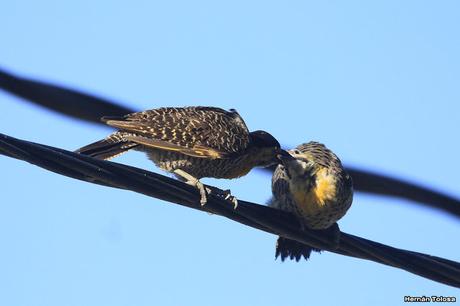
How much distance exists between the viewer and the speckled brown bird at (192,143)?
24.4ft

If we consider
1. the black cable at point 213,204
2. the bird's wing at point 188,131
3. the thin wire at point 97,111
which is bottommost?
the black cable at point 213,204

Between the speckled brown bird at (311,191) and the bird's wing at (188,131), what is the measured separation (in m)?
0.51

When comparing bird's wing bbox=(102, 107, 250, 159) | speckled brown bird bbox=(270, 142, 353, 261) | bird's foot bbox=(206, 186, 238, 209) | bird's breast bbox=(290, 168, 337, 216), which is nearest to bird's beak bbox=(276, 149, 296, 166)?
speckled brown bird bbox=(270, 142, 353, 261)

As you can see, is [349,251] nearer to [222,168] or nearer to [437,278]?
[437,278]

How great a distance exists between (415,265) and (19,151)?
2.80 meters

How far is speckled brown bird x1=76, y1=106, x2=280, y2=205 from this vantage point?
24.4ft

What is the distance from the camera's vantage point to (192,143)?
7723 millimetres

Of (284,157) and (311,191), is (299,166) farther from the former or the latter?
(311,191)

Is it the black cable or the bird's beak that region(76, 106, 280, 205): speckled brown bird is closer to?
the bird's beak

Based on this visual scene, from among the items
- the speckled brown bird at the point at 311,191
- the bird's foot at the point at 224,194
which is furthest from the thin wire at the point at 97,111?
the bird's foot at the point at 224,194

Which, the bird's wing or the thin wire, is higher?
the bird's wing

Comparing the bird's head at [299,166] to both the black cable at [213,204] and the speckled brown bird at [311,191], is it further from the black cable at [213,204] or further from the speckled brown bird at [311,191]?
the black cable at [213,204]

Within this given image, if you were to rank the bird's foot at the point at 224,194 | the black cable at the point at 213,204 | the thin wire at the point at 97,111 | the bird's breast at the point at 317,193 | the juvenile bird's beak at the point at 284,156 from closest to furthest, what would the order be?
the black cable at the point at 213,204, the thin wire at the point at 97,111, the bird's foot at the point at 224,194, the bird's breast at the point at 317,193, the juvenile bird's beak at the point at 284,156

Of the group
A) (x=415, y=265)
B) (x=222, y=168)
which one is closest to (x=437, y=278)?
(x=415, y=265)
